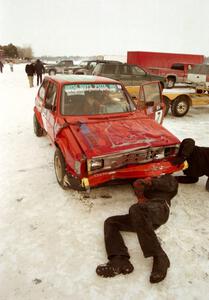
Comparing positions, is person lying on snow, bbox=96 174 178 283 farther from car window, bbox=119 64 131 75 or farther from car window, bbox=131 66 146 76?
car window, bbox=131 66 146 76

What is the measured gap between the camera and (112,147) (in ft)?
12.9

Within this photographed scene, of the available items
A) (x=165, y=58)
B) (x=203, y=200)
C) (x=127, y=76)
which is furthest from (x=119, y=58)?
(x=203, y=200)

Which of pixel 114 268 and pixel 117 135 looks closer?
pixel 114 268

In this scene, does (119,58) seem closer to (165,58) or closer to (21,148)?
(165,58)

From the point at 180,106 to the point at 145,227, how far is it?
7.72m

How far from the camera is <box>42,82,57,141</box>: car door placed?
501 cm

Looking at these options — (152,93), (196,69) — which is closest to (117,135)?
(152,93)

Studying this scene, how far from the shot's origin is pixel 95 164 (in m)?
3.88

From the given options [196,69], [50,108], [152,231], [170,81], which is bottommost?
[152,231]

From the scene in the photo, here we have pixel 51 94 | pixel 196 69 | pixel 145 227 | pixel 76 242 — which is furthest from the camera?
pixel 196 69

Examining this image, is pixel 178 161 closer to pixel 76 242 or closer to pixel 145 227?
pixel 145 227

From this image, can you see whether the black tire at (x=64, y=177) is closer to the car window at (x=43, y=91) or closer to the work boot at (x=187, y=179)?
the work boot at (x=187, y=179)

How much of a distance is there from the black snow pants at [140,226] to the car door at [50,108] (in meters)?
2.25

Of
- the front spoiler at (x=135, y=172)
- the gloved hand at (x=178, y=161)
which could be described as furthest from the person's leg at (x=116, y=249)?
the gloved hand at (x=178, y=161)
